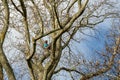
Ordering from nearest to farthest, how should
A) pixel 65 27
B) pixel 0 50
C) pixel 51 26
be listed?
→ pixel 0 50 < pixel 65 27 < pixel 51 26

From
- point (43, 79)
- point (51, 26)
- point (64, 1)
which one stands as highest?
point (64, 1)

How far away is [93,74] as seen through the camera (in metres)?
14.6

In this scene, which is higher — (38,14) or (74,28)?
(38,14)

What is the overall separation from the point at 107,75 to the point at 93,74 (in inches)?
30.6

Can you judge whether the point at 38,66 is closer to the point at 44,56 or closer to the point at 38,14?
the point at 44,56

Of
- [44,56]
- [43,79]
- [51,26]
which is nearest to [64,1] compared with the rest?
[51,26]

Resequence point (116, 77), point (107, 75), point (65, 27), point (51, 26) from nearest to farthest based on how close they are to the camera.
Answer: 1. point (65, 27)
2. point (116, 77)
3. point (107, 75)
4. point (51, 26)

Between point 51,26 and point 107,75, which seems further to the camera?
point 51,26

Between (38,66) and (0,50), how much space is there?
3939mm

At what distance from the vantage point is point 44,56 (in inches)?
615

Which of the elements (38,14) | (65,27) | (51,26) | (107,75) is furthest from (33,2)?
(107,75)

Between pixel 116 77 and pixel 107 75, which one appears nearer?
pixel 116 77

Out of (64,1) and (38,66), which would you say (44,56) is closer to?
(38,66)

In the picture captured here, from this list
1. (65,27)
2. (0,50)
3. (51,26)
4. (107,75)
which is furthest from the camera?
(51,26)
